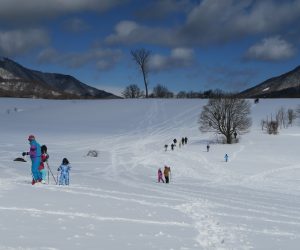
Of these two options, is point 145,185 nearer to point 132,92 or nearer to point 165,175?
point 165,175

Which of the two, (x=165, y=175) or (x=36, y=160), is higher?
(x=36, y=160)

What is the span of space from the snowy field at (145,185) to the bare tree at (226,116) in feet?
5.93

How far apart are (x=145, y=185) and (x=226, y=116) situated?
36.7m

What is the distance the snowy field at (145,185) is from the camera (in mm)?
9781

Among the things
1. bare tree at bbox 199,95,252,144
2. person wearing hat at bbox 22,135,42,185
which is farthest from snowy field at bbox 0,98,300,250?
bare tree at bbox 199,95,252,144

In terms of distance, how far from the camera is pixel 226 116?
58156mm

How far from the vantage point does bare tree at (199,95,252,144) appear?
187 ft

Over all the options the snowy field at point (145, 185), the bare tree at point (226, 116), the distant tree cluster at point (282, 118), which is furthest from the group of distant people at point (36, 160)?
the distant tree cluster at point (282, 118)

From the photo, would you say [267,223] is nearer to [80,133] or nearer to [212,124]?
[212,124]

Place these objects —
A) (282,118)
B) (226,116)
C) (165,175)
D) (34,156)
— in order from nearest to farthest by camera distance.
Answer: (34,156)
(165,175)
(226,116)
(282,118)

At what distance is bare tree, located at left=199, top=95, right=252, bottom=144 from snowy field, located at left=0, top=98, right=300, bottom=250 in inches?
71.2

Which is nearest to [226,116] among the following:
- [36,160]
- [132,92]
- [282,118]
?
[282,118]

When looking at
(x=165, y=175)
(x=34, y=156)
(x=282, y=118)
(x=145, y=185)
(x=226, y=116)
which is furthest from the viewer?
(x=282, y=118)

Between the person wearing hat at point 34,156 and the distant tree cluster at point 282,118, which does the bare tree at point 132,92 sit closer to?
the distant tree cluster at point 282,118
